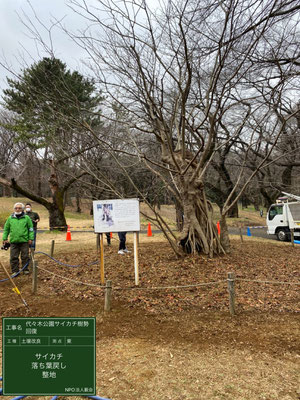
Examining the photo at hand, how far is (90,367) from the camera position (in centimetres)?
175

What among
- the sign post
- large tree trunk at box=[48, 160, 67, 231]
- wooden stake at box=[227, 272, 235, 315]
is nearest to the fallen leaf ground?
wooden stake at box=[227, 272, 235, 315]

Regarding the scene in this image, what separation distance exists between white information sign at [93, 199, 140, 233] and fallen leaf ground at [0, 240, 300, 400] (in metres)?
1.18

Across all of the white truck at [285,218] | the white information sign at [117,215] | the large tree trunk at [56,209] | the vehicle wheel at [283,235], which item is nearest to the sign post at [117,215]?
the white information sign at [117,215]

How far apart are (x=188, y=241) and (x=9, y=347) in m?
5.58

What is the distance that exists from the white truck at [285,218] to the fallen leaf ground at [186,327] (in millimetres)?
7476

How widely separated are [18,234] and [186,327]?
4.50 meters

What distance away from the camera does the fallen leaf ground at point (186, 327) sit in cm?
250

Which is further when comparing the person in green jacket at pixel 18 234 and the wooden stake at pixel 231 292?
the person in green jacket at pixel 18 234

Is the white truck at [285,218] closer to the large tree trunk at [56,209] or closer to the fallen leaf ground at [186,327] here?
the fallen leaf ground at [186,327]

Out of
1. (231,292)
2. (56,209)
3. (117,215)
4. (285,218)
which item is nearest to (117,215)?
(117,215)

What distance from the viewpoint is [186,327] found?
368 cm
